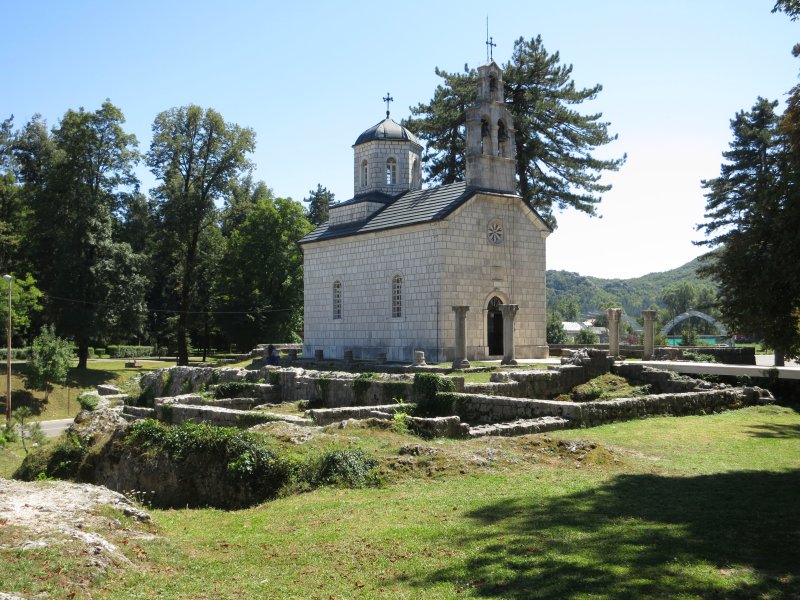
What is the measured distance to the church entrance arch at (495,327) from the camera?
33844 mm

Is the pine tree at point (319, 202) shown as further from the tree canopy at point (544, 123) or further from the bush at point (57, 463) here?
the bush at point (57, 463)

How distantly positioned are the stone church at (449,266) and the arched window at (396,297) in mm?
47

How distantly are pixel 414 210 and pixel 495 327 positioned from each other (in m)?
6.67

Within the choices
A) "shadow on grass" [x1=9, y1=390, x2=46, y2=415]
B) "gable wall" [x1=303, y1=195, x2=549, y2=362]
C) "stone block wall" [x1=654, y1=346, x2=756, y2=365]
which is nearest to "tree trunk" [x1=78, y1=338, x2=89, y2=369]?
"shadow on grass" [x1=9, y1=390, x2=46, y2=415]

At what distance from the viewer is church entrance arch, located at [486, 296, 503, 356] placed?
33844 mm

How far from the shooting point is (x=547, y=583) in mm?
6824

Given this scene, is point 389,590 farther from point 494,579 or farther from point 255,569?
point 255,569

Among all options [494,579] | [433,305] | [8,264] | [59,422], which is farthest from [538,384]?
[8,264]

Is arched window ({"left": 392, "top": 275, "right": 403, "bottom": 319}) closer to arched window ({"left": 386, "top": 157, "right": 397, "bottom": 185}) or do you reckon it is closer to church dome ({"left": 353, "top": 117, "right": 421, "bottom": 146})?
arched window ({"left": 386, "top": 157, "right": 397, "bottom": 185})

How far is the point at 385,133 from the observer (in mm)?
40719

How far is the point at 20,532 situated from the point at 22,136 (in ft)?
171

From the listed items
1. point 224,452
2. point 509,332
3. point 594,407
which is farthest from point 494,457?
point 509,332

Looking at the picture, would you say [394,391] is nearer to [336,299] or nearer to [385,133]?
[336,299]

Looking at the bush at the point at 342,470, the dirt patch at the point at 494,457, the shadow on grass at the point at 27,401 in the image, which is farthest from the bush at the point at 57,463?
the shadow on grass at the point at 27,401
